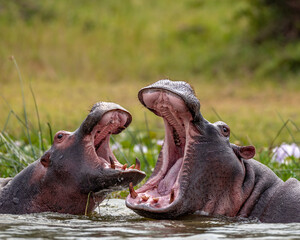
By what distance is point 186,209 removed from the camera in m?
3.59

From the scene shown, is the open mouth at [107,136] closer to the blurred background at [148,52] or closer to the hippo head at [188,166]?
the hippo head at [188,166]

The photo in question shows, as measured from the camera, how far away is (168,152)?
3771 mm

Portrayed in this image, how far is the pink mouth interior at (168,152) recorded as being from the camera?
11.8 ft

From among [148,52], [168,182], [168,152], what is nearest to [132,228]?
[168,182]

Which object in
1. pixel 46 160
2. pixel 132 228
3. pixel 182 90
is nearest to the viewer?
pixel 132 228

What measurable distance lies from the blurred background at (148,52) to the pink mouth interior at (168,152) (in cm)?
815

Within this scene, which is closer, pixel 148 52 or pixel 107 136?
pixel 107 136

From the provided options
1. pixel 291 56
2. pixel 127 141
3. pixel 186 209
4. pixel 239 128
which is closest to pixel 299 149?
pixel 127 141

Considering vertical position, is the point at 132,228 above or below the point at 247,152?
below

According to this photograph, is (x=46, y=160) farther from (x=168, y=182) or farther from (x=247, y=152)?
(x=247, y=152)

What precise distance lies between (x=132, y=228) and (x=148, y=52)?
1401 cm

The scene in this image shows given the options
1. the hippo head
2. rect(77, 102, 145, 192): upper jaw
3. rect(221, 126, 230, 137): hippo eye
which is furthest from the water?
rect(221, 126, 230, 137): hippo eye

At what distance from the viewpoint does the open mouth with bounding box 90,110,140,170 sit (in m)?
3.82

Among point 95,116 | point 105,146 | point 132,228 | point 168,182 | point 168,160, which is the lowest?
point 132,228
